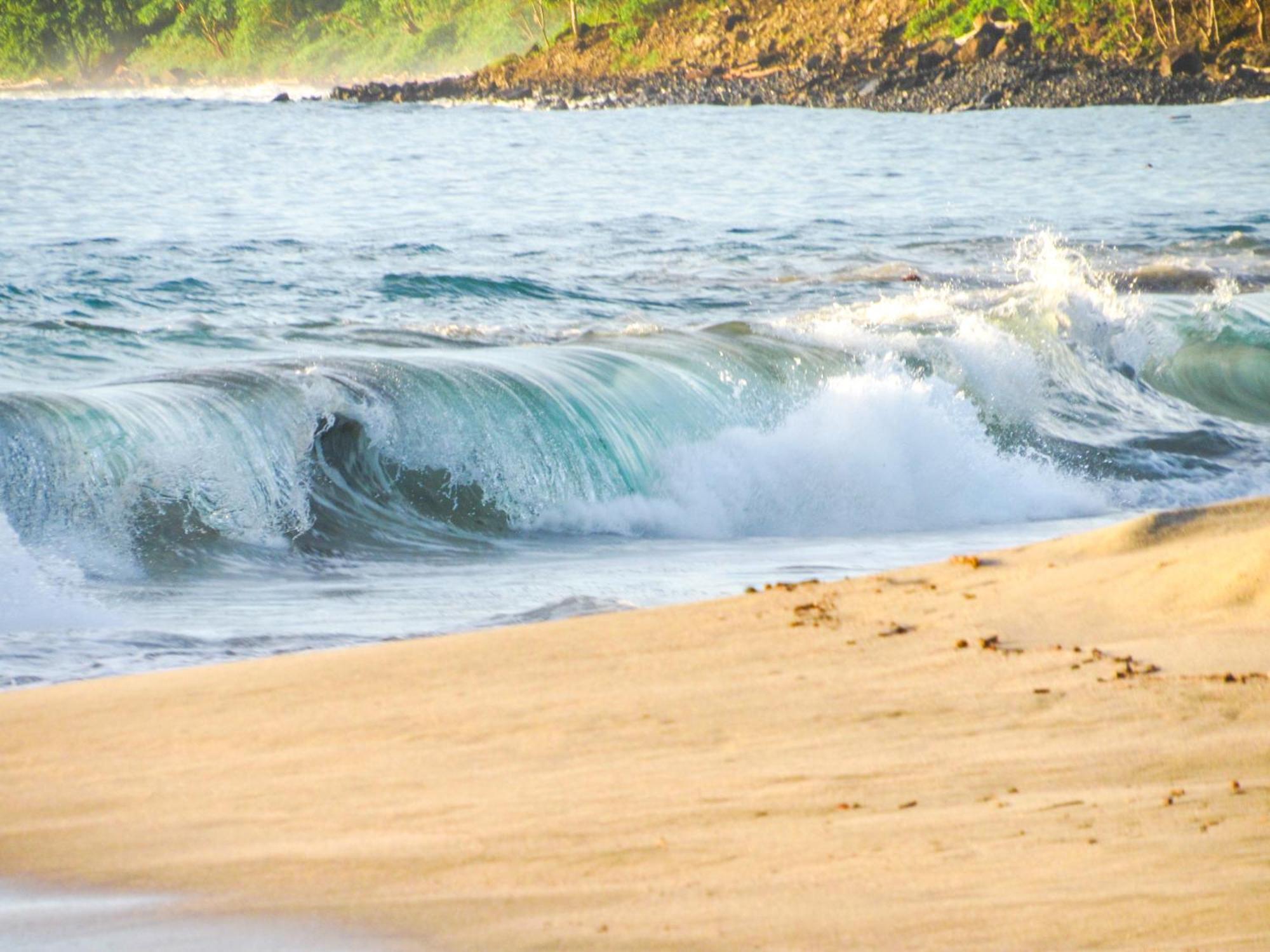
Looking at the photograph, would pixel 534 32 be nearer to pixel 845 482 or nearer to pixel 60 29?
pixel 60 29

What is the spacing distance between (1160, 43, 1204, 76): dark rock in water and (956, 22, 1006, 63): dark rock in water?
5.38m

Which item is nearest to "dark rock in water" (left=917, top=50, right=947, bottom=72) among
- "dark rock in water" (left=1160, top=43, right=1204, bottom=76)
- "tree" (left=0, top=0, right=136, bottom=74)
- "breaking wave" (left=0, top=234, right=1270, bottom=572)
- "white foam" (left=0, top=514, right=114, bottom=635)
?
"dark rock in water" (left=1160, top=43, right=1204, bottom=76)

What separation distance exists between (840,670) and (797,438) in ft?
15.4

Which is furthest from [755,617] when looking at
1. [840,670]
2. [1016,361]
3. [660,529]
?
[1016,361]

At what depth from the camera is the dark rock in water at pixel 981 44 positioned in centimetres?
4688

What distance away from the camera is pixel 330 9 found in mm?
97625

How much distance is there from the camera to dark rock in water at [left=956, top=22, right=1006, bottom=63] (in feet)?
154

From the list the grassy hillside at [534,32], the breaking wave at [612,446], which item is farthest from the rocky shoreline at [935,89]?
the breaking wave at [612,446]

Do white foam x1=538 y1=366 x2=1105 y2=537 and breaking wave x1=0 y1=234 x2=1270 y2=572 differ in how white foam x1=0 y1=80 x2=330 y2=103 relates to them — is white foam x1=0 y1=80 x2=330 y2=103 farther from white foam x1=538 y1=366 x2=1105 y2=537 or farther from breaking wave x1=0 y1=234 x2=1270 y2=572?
white foam x1=538 y1=366 x2=1105 y2=537

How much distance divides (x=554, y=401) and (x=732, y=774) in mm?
5797

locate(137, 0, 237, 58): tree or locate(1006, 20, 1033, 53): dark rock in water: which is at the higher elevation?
locate(137, 0, 237, 58): tree

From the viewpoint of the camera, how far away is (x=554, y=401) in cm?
861

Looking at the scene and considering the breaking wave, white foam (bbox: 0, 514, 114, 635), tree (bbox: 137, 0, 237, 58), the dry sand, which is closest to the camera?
the dry sand

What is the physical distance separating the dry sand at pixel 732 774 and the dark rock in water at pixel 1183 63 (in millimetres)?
43102
